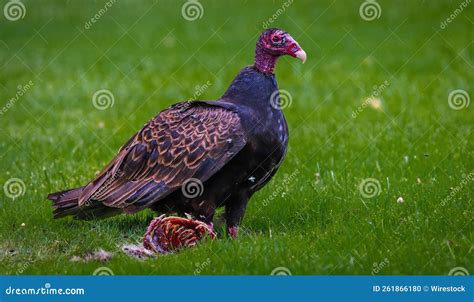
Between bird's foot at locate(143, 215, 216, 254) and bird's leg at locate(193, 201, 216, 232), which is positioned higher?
bird's leg at locate(193, 201, 216, 232)

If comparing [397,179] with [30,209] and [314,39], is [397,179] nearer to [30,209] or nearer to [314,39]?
[30,209]

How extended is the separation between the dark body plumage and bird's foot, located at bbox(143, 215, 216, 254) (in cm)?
21

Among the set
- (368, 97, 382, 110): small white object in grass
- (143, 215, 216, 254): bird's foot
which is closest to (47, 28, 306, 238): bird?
(143, 215, 216, 254): bird's foot

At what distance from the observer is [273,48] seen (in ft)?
21.1

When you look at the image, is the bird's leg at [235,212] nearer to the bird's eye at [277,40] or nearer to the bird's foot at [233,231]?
the bird's foot at [233,231]

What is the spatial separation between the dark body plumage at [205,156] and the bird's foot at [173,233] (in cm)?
21

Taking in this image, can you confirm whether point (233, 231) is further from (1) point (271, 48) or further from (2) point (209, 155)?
(1) point (271, 48)

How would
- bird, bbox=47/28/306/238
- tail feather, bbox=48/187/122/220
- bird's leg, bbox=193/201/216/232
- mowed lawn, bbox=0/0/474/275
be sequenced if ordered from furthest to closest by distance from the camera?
tail feather, bbox=48/187/122/220 → bird's leg, bbox=193/201/216/232 → bird, bbox=47/28/306/238 → mowed lawn, bbox=0/0/474/275

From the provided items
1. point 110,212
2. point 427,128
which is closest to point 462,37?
point 427,128

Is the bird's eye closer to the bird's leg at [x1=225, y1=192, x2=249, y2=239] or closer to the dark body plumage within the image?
the dark body plumage

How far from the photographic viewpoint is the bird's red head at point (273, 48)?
6.42 m

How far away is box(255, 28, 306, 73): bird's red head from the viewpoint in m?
6.42

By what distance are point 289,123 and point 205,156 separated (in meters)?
4.26

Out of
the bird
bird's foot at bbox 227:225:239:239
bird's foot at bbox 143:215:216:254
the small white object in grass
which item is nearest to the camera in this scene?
bird's foot at bbox 143:215:216:254
